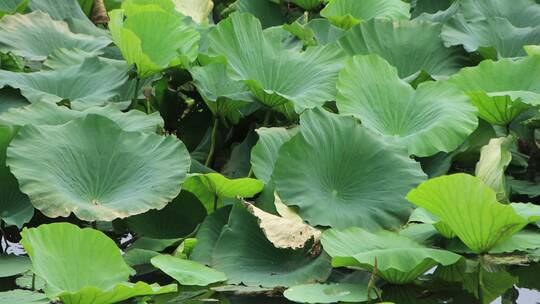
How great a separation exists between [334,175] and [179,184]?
32 centimetres

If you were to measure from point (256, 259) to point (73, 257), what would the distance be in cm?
39

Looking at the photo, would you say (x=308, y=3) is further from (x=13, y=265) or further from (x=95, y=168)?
(x=13, y=265)

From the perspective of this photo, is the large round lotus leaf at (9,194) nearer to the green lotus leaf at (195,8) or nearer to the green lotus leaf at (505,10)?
the green lotus leaf at (195,8)

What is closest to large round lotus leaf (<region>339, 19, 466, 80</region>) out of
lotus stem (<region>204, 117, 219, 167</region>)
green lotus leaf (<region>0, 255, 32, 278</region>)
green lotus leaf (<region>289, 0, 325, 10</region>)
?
lotus stem (<region>204, 117, 219, 167</region>)

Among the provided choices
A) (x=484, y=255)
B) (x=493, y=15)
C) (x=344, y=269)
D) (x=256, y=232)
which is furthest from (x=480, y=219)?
(x=493, y=15)

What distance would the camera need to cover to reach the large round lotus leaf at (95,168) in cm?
201

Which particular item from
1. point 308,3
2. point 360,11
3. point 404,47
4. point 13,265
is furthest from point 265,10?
point 13,265

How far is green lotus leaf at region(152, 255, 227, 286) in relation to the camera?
1889 mm

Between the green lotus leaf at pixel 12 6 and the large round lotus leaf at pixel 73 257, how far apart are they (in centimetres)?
122

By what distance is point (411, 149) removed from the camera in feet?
7.28

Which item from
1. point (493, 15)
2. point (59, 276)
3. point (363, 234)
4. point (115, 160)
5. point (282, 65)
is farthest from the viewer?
point (493, 15)

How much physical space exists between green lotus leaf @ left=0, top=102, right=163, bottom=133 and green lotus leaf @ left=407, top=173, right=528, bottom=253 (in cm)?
70

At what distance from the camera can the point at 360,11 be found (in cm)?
302

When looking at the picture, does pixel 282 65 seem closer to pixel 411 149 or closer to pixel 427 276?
pixel 411 149
